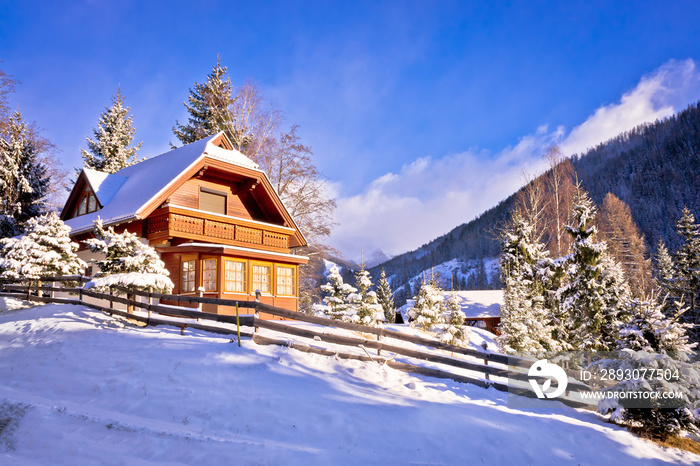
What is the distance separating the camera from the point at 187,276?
67.5 feet

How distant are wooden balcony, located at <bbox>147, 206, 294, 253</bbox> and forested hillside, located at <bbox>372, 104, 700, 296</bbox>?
252 feet

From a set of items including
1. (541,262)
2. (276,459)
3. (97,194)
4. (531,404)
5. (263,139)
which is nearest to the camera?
(276,459)

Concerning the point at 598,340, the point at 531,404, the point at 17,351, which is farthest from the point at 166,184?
the point at 598,340

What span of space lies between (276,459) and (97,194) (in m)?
22.0

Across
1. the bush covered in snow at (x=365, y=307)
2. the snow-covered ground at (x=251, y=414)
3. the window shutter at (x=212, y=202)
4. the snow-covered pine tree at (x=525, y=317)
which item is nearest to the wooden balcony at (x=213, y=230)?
the window shutter at (x=212, y=202)

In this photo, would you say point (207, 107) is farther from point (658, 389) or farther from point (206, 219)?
point (658, 389)

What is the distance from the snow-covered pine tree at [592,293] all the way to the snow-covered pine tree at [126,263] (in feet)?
59.5

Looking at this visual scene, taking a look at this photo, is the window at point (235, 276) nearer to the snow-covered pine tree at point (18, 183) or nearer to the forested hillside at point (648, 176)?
the snow-covered pine tree at point (18, 183)

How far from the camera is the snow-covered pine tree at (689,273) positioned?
31672 millimetres

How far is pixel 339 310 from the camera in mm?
24688

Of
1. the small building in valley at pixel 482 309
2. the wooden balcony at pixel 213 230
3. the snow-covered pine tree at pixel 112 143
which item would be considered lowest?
the small building in valley at pixel 482 309

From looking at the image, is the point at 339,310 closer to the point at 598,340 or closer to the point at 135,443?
the point at 598,340

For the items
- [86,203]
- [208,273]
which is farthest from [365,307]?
[86,203]

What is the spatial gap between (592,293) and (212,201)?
18.8 metres
